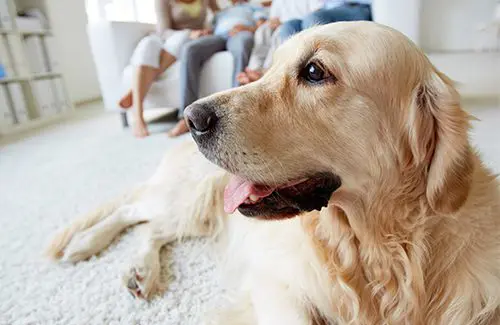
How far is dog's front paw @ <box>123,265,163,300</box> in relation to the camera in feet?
3.44

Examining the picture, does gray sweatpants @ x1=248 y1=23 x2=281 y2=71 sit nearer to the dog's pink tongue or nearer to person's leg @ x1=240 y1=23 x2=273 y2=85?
person's leg @ x1=240 y1=23 x2=273 y2=85

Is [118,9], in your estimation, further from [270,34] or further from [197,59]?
[270,34]

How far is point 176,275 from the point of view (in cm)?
116

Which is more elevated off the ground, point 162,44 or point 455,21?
point 162,44

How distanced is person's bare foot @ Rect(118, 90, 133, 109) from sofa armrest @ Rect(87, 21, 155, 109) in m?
0.14

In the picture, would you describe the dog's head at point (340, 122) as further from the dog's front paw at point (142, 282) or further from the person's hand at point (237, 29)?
the person's hand at point (237, 29)

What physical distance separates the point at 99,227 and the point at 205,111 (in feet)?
2.72

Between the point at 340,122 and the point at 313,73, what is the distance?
0.11 metres

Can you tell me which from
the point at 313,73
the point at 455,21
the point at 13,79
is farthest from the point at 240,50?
the point at 455,21

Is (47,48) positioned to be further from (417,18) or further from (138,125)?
(417,18)

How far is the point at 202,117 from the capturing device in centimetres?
70

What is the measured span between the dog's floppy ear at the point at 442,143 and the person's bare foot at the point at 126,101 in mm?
2674

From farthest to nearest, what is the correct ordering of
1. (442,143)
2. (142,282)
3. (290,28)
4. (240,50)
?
(240,50)
(290,28)
(142,282)
(442,143)

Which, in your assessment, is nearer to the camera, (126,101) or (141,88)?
(141,88)
